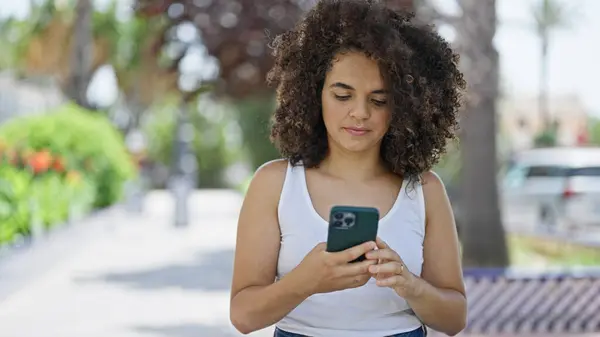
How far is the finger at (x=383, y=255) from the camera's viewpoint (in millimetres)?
1862

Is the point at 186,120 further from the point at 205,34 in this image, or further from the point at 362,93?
the point at 362,93

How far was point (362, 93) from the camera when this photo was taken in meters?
2.08

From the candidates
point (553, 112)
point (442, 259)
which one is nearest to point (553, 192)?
point (442, 259)

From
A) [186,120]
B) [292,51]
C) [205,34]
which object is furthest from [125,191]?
[292,51]

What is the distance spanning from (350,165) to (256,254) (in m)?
0.28

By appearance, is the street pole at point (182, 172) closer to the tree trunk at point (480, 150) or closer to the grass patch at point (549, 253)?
the grass patch at point (549, 253)

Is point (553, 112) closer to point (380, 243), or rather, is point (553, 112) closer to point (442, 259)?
point (442, 259)

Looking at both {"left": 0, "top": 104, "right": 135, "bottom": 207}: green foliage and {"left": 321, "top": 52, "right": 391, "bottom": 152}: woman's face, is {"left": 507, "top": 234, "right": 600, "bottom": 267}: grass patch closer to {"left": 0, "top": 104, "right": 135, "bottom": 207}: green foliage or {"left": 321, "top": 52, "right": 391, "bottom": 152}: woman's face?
{"left": 0, "top": 104, "right": 135, "bottom": 207}: green foliage

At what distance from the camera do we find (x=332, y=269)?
1865 mm

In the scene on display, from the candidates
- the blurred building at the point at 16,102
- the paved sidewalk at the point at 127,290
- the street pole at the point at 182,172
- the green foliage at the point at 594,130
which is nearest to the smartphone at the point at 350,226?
the paved sidewalk at the point at 127,290

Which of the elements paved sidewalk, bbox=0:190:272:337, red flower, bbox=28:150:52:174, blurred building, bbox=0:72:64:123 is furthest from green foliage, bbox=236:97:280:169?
red flower, bbox=28:150:52:174

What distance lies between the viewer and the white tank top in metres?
2.03

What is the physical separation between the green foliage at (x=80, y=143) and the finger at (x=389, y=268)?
42.2ft

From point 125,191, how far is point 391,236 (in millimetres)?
17703
